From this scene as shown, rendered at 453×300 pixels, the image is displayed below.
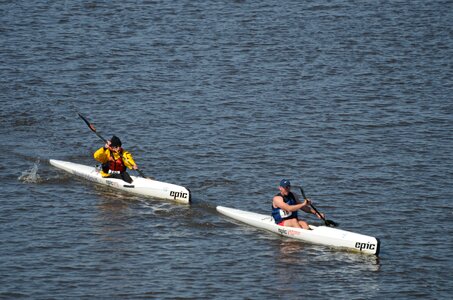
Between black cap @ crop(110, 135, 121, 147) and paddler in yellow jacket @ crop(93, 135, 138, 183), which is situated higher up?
black cap @ crop(110, 135, 121, 147)

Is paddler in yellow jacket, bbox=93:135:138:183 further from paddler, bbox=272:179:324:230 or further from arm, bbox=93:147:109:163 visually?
paddler, bbox=272:179:324:230

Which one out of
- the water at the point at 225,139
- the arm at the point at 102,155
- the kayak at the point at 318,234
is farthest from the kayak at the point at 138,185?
the kayak at the point at 318,234

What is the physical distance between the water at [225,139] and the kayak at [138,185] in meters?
0.28

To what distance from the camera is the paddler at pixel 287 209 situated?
22.4m

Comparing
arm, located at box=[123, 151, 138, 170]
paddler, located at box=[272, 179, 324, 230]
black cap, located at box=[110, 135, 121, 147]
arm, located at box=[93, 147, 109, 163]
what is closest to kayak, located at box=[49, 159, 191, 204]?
arm, located at box=[123, 151, 138, 170]

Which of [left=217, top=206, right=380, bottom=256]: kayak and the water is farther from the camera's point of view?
[left=217, top=206, right=380, bottom=256]: kayak

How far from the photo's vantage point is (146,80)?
119 ft

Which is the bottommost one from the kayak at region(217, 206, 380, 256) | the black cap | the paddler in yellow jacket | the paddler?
the kayak at region(217, 206, 380, 256)

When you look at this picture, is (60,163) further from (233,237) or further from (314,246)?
(314,246)

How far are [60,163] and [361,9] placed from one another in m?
22.2

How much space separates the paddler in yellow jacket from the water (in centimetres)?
60

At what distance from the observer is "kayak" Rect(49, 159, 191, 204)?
2466cm

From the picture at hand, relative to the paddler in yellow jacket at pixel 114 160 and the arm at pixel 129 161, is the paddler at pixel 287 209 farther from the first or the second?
the paddler in yellow jacket at pixel 114 160

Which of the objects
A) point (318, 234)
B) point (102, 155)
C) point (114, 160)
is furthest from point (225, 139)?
point (318, 234)
